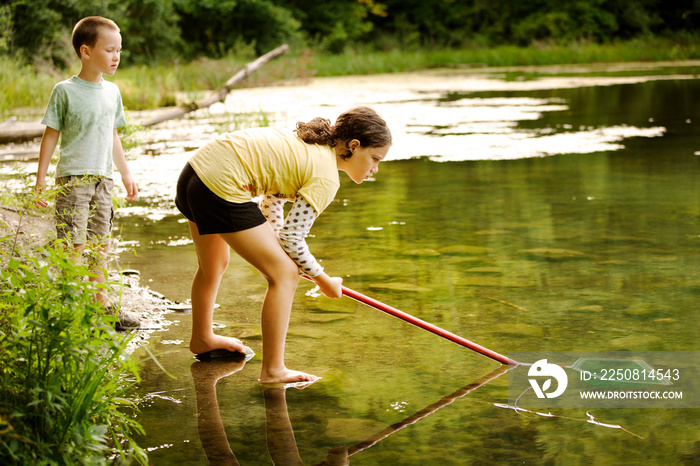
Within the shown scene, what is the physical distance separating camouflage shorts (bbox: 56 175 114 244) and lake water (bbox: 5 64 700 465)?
558mm

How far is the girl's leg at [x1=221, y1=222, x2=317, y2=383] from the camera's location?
2.95m

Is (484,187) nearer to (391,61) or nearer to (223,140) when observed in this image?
(223,140)

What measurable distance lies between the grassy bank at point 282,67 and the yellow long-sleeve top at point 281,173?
27.8ft

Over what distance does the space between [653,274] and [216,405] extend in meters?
2.59

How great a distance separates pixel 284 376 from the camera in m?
3.10

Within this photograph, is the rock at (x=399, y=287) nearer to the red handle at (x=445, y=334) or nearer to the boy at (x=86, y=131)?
the red handle at (x=445, y=334)

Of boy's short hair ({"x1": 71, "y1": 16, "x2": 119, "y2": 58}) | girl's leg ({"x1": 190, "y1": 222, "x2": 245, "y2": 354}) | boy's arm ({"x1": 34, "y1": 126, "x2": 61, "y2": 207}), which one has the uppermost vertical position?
boy's short hair ({"x1": 71, "y1": 16, "x2": 119, "y2": 58})

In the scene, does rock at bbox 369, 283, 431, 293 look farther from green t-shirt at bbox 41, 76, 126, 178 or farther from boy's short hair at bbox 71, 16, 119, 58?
boy's short hair at bbox 71, 16, 119, 58

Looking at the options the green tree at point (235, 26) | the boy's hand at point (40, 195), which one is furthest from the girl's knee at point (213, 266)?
the green tree at point (235, 26)

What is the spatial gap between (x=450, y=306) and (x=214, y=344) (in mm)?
1203

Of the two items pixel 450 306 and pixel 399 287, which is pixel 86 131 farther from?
pixel 450 306

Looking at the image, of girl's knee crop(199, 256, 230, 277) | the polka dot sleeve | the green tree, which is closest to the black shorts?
the polka dot sleeve

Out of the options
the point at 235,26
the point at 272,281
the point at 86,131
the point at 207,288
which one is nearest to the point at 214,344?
the point at 207,288

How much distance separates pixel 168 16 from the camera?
25.8 m
